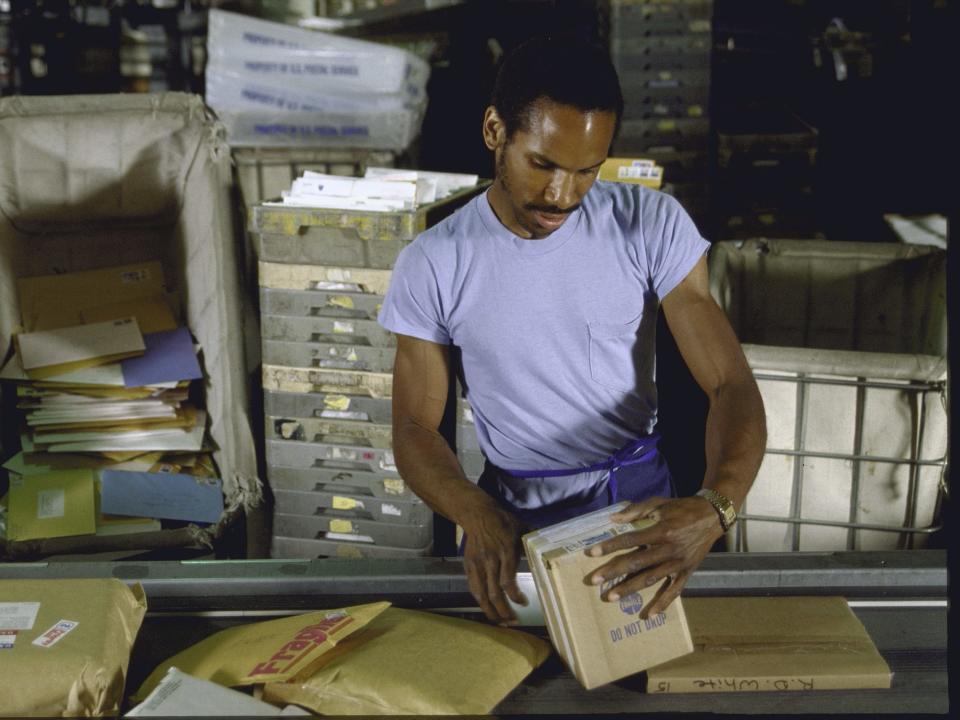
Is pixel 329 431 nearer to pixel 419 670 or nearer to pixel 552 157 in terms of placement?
pixel 552 157

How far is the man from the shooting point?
153 cm

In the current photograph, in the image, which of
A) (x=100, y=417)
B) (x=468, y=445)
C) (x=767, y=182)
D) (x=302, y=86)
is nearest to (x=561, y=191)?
(x=468, y=445)

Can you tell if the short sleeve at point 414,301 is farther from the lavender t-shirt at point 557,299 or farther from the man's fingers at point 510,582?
the man's fingers at point 510,582

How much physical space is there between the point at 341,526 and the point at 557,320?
1.55 m

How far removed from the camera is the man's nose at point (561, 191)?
153 centimetres

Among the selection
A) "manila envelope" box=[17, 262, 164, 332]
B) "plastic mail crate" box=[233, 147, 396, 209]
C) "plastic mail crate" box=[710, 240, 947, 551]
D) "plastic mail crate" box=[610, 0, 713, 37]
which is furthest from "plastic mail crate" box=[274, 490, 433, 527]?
"plastic mail crate" box=[610, 0, 713, 37]

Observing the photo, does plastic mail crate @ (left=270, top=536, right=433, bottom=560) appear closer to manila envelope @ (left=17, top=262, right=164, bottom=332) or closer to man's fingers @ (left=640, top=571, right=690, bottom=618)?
manila envelope @ (left=17, top=262, right=164, bottom=332)

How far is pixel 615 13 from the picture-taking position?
443 centimetres

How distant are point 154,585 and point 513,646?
540 mm

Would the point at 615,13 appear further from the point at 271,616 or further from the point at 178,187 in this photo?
the point at 271,616

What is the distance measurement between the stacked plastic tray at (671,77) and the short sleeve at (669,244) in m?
2.81

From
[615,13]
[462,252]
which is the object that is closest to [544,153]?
[462,252]

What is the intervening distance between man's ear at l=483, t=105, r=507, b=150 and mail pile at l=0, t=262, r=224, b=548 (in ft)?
4.85

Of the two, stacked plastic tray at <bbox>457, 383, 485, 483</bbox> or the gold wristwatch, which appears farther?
stacked plastic tray at <bbox>457, 383, 485, 483</bbox>
